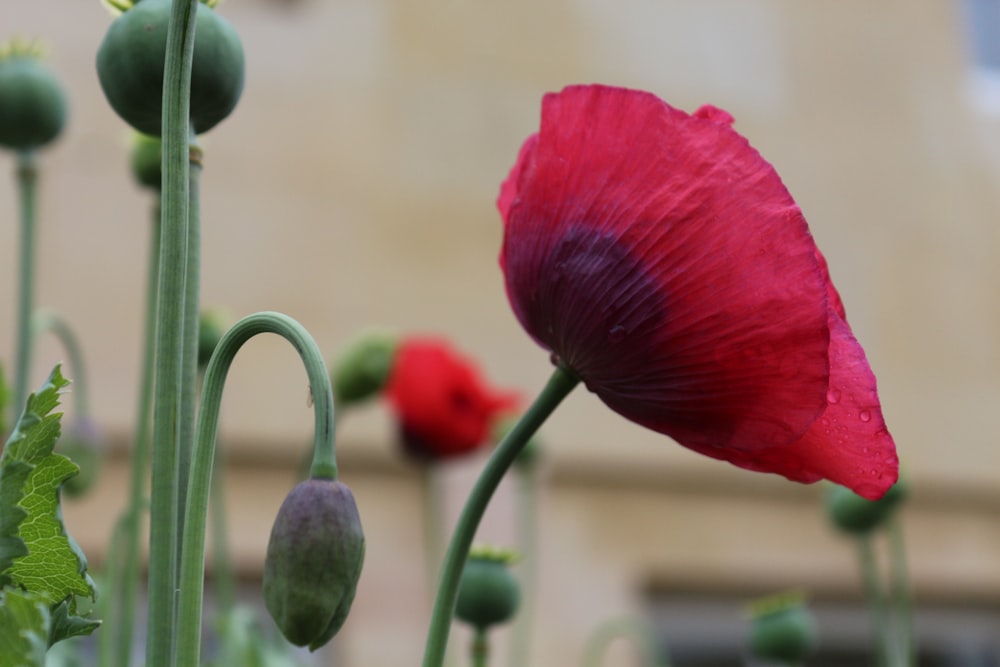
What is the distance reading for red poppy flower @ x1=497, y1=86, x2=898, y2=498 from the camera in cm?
38

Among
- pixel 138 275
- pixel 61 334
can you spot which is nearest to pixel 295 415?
pixel 138 275

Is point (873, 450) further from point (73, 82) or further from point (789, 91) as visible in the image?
point (789, 91)

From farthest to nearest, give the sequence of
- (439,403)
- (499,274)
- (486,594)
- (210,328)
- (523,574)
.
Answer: (499,274), (523,574), (439,403), (210,328), (486,594)

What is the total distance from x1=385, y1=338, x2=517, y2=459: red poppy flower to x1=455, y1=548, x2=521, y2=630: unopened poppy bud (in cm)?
68

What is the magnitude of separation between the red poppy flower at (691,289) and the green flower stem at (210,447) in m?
0.09

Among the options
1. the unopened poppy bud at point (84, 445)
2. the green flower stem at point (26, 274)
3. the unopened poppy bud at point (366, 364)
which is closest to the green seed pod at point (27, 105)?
the green flower stem at point (26, 274)

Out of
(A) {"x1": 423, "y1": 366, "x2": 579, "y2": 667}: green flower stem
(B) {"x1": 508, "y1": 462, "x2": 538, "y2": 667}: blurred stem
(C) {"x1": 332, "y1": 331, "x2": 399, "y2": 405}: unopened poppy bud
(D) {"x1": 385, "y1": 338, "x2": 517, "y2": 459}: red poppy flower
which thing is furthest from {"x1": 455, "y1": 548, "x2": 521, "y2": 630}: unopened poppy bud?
(B) {"x1": 508, "y1": 462, "x2": 538, "y2": 667}: blurred stem

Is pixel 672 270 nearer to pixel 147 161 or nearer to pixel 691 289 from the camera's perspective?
pixel 691 289

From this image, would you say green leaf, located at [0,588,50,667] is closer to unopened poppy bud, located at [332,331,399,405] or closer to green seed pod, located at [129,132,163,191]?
green seed pod, located at [129,132,163,191]

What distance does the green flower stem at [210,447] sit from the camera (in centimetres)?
33

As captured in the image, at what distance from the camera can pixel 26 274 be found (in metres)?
0.71

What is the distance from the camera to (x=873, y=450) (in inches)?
15.4

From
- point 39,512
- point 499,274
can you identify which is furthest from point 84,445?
point 499,274

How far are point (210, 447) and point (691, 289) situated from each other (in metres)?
0.13
